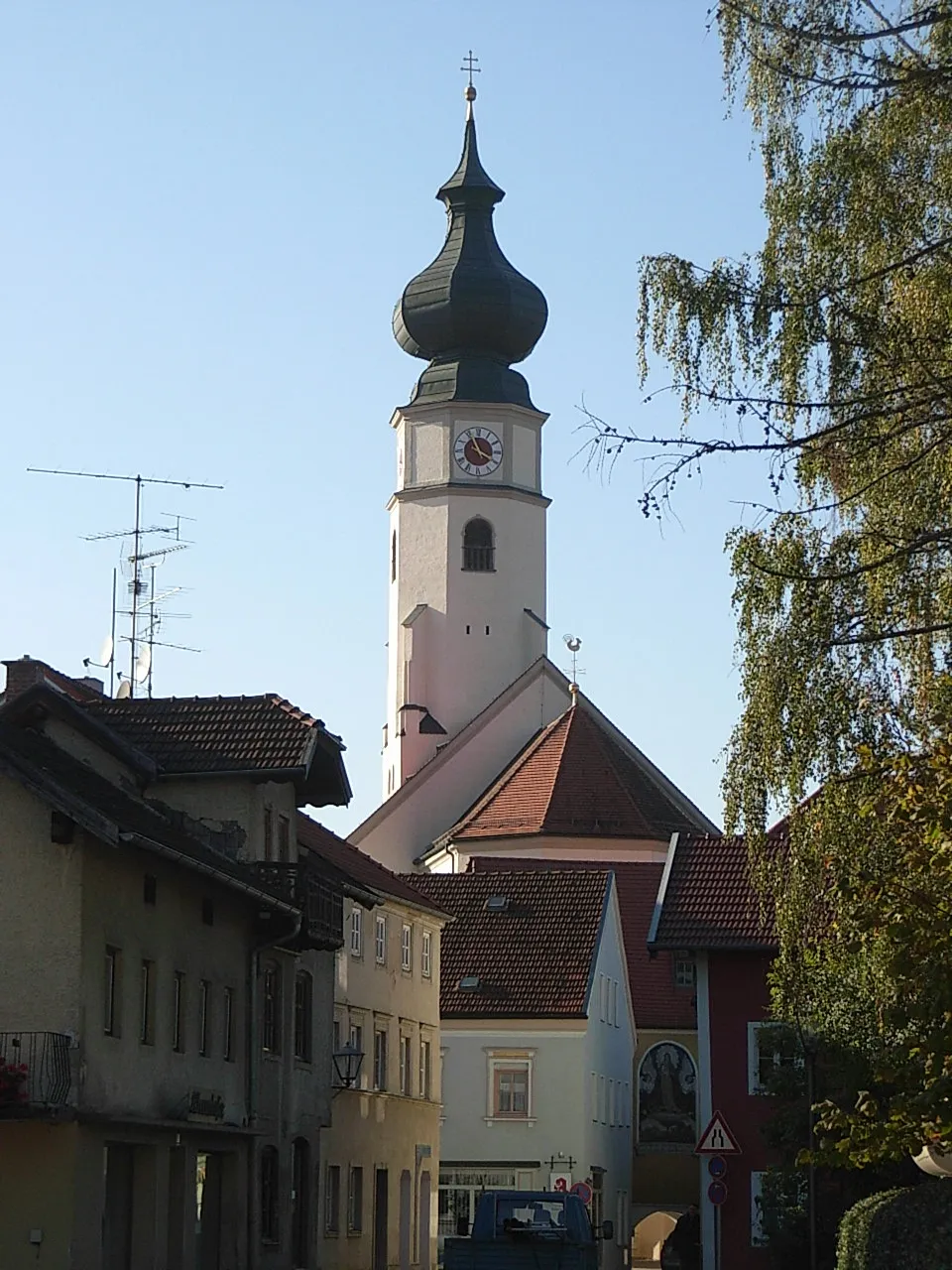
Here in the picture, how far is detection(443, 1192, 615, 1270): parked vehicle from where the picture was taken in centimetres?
2453

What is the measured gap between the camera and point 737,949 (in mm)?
39281

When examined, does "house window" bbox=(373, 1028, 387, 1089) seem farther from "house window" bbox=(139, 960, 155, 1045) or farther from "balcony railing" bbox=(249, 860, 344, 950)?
"house window" bbox=(139, 960, 155, 1045)

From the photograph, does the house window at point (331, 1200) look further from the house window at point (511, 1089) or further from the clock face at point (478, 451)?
the clock face at point (478, 451)

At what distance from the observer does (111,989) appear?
25922 millimetres

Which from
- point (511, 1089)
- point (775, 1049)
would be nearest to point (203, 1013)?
point (775, 1049)

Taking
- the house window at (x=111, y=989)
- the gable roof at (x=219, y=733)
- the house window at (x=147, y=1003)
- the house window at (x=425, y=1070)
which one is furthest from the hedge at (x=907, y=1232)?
the house window at (x=425, y=1070)

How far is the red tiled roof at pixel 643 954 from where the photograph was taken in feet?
189

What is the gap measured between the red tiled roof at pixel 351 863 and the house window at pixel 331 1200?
14.2 ft

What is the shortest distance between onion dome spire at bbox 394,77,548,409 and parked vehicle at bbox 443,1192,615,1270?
4923cm

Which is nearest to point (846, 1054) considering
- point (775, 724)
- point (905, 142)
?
point (775, 724)

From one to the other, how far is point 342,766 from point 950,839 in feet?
55.5

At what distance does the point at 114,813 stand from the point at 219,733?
612 centimetres

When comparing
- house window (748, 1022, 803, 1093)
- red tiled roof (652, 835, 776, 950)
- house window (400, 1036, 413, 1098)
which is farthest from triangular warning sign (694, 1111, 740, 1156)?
house window (400, 1036, 413, 1098)

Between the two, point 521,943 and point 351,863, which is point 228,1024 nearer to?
point 351,863
